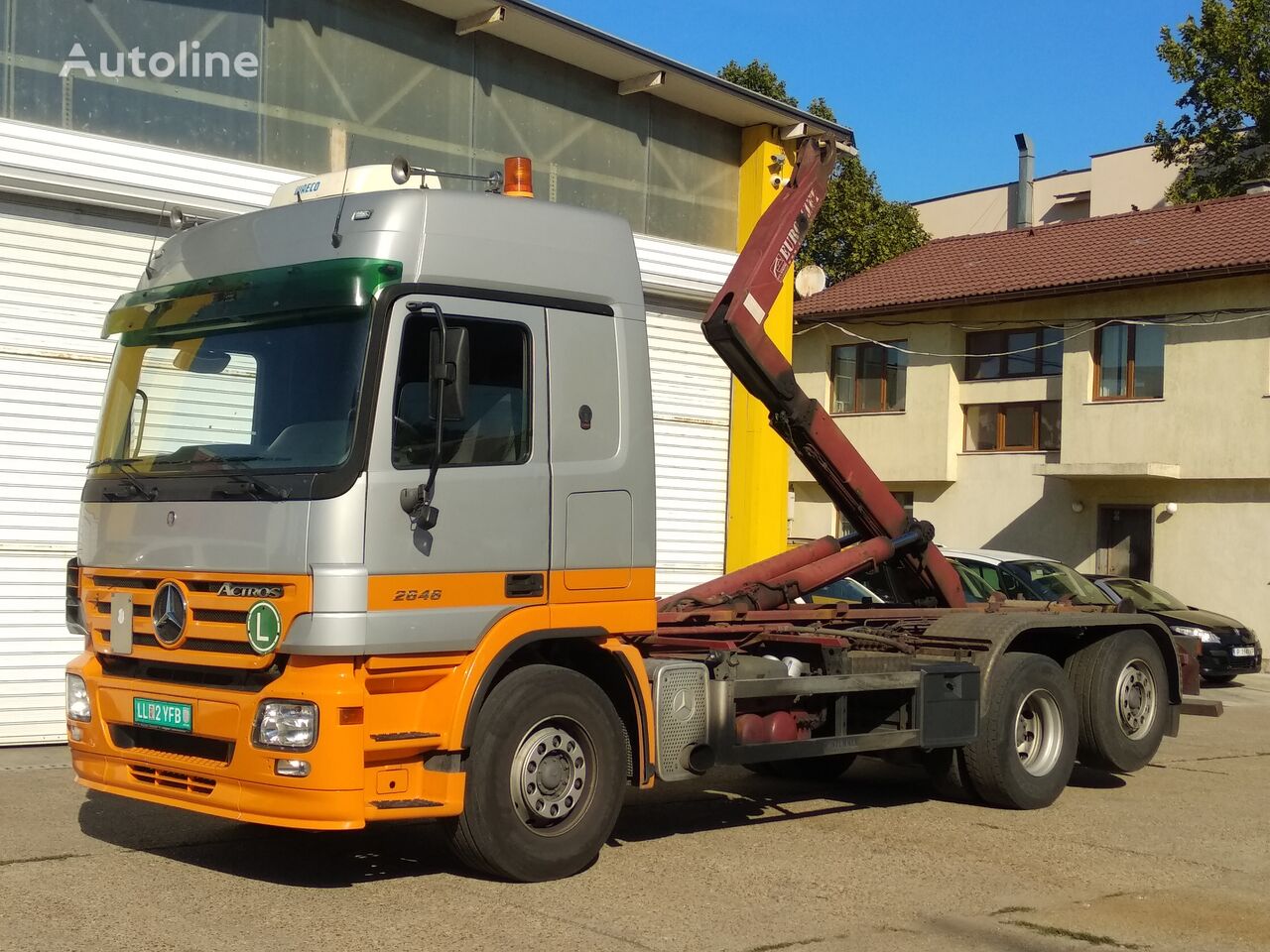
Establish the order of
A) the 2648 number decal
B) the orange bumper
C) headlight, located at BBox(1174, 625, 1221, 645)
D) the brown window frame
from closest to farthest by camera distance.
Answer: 1. the orange bumper
2. the 2648 number decal
3. headlight, located at BBox(1174, 625, 1221, 645)
4. the brown window frame

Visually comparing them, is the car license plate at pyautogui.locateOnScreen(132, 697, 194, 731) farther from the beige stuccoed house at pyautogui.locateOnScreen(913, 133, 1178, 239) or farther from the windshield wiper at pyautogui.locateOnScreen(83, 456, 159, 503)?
the beige stuccoed house at pyautogui.locateOnScreen(913, 133, 1178, 239)

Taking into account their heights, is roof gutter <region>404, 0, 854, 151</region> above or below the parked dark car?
above

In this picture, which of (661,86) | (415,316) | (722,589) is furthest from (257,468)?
(661,86)

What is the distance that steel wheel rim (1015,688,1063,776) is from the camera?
9984 mm

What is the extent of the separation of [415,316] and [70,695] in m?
2.61

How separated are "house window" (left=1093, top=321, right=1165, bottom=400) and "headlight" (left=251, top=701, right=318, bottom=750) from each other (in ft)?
73.8

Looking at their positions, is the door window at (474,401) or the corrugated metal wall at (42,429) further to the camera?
the corrugated metal wall at (42,429)

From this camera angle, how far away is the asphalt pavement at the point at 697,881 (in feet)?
20.7

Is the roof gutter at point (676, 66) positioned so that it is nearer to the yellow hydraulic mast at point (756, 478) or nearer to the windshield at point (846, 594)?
the yellow hydraulic mast at point (756, 478)

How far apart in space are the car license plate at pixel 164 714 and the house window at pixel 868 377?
82.6 ft

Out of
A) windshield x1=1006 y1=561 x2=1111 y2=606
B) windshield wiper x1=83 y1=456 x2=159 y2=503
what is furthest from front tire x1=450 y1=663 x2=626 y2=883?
windshield x1=1006 y1=561 x2=1111 y2=606

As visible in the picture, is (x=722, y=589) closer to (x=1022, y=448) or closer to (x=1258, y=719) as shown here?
(x=1258, y=719)

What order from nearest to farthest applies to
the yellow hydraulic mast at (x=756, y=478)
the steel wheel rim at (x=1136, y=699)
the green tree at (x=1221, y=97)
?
the steel wheel rim at (x=1136, y=699)
the yellow hydraulic mast at (x=756, y=478)
the green tree at (x=1221, y=97)

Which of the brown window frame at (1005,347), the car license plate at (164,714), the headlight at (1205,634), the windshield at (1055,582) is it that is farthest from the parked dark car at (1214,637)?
the car license plate at (164,714)
